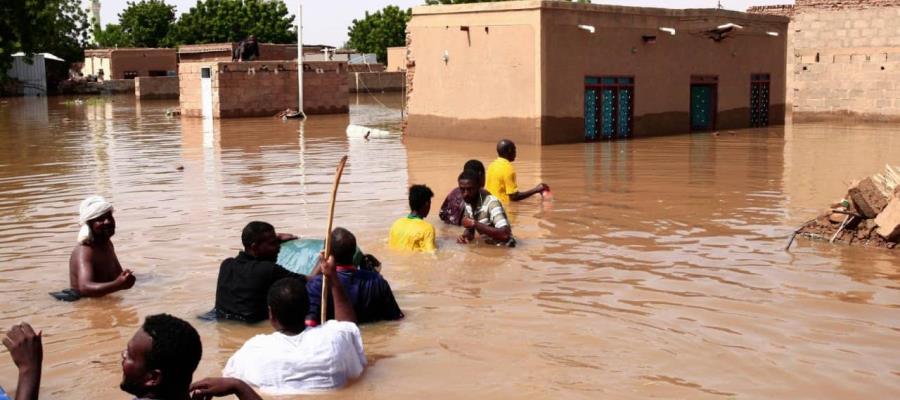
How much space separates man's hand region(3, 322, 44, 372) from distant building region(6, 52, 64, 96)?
59.3m

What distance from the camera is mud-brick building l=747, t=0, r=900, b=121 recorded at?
28500 mm

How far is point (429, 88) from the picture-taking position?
24234mm

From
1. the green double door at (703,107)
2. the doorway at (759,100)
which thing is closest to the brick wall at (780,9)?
the doorway at (759,100)

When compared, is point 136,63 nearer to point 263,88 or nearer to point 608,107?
point 263,88

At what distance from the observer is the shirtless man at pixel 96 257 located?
7.49 meters

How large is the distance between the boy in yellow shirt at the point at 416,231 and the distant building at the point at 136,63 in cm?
5155

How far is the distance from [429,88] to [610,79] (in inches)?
170

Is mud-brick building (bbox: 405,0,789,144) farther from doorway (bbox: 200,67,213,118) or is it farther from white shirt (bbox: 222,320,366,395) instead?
white shirt (bbox: 222,320,366,395)

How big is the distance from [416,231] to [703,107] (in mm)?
18836

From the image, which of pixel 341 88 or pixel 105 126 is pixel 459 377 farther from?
pixel 341 88

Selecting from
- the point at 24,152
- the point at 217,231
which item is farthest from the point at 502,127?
the point at 217,231

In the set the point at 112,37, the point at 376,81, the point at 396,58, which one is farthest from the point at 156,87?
Answer: the point at 112,37

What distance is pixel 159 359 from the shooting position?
369 centimetres

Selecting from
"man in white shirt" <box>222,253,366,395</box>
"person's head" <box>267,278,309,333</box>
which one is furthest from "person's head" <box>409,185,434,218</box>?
"person's head" <box>267,278,309,333</box>
